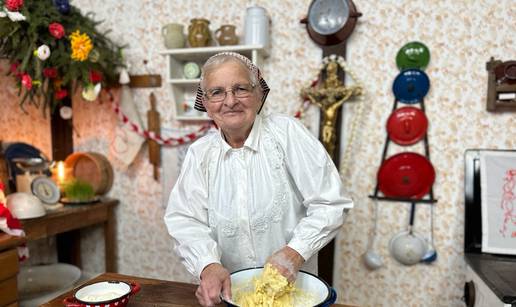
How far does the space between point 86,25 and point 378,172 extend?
193 centimetres

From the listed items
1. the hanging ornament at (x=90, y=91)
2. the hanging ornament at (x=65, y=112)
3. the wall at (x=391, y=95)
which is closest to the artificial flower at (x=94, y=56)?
the hanging ornament at (x=90, y=91)

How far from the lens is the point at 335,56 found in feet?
6.58

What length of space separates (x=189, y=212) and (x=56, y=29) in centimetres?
142

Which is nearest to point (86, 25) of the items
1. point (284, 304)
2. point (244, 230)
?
point (244, 230)

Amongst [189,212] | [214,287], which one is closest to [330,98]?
[189,212]

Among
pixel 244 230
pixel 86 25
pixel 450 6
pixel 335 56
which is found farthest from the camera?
pixel 86 25

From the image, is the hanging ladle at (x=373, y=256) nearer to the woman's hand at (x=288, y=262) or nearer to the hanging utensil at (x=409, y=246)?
the hanging utensil at (x=409, y=246)

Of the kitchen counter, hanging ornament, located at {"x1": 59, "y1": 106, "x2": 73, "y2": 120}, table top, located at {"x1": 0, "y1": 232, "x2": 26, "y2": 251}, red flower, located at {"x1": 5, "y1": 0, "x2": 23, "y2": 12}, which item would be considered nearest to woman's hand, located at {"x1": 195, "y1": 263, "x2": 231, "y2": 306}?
the kitchen counter

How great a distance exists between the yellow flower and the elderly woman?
1102 millimetres

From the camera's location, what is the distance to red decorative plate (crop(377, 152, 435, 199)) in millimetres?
1927

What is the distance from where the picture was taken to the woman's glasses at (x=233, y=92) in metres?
1.14

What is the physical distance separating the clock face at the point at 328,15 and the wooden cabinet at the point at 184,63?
320mm

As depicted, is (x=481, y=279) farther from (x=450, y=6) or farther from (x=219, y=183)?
(x=450, y=6)

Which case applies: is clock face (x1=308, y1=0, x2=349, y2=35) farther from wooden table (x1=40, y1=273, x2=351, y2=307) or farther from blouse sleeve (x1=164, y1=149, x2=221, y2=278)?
wooden table (x1=40, y1=273, x2=351, y2=307)
